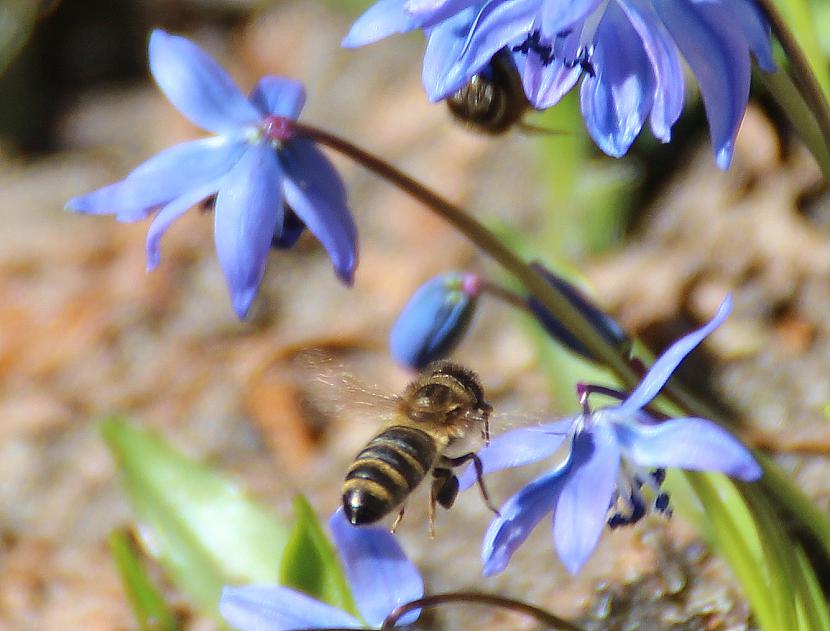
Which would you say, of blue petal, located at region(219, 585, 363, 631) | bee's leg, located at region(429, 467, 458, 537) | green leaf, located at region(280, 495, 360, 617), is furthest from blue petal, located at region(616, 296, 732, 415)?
green leaf, located at region(280, 495, 360, 617)

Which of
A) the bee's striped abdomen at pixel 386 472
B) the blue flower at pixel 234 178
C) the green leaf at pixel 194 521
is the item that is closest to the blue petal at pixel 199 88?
the blue flower at pixel 234 178

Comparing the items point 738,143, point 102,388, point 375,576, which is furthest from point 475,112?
point 102,388

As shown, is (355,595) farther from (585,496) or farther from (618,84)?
(618,84)

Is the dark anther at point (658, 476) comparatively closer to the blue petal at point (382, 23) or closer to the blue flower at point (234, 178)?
the blue flower at point (234, 178)

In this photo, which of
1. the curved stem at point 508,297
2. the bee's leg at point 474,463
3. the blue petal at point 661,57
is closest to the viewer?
the blue petal at point 661,57

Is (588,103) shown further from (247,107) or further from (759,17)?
(247,107)

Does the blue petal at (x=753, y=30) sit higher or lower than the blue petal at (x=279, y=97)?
lower
